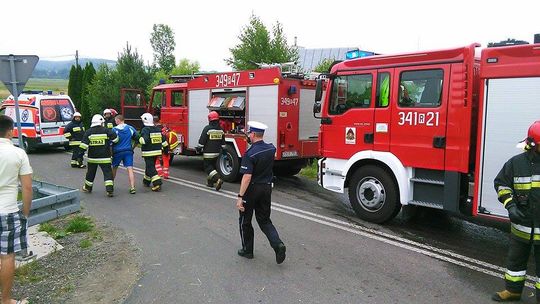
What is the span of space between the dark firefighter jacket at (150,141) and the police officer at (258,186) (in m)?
4.75

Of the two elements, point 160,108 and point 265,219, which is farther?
point 160,108

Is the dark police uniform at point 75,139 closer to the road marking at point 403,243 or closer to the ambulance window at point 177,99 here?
the ambulance window at point 177,99

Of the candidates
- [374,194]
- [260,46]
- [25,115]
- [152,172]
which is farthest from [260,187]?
[260,46]

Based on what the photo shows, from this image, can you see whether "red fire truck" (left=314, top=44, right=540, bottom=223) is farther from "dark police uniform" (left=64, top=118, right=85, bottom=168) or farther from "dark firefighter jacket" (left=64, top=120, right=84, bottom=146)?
"dark firefighter jacket" (left=64, top=120, right=84, bottom=146)

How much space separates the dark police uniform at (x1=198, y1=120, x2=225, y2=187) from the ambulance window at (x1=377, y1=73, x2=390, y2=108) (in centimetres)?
408

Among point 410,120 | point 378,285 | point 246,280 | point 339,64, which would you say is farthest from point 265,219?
point 339,64

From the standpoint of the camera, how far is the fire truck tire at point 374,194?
649 cm

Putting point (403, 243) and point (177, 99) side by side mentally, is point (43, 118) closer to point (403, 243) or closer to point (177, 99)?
point (177, 99)

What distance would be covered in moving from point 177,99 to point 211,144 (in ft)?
11.3

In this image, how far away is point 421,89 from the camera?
6117mm

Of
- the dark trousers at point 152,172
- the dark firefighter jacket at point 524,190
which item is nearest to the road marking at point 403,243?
the dark firefighter jacket at point 524,190

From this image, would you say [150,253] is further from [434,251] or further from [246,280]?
[434,251]

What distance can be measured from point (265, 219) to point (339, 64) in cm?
334

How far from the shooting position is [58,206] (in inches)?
252
